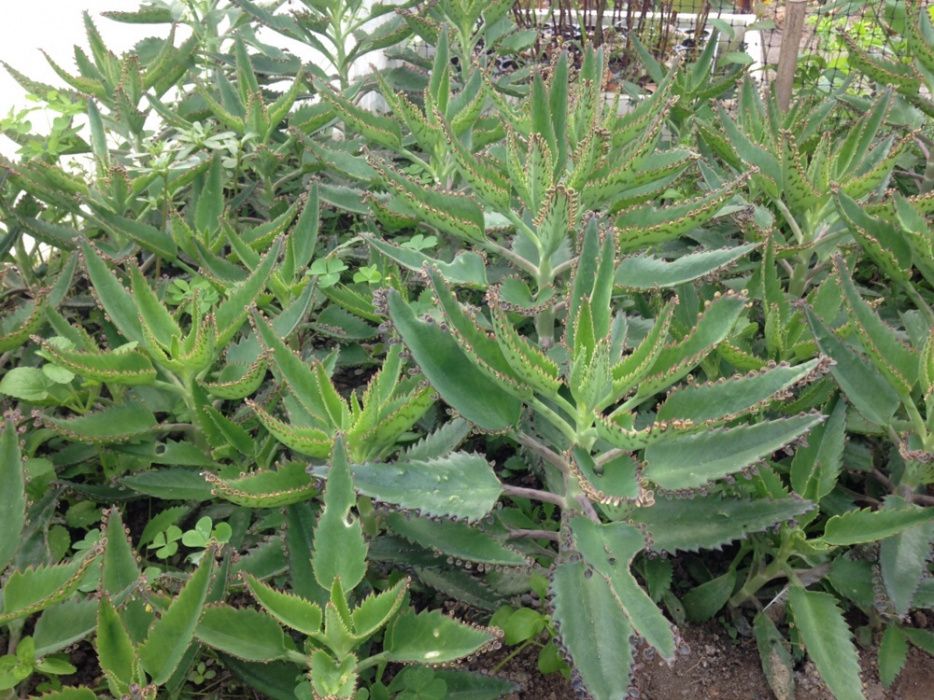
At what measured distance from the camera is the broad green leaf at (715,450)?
96cm

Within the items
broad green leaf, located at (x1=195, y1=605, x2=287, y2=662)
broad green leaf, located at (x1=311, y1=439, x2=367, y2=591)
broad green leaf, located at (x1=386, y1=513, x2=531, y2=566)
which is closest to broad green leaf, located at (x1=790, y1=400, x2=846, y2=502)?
broad green leaf, located at (x1=386, y1=513, x2=531, y2=566)

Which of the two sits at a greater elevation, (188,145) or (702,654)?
(188,145)

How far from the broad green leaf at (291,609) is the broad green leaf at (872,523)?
694 mm

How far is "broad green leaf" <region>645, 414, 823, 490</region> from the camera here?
96cm

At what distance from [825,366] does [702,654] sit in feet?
1.77

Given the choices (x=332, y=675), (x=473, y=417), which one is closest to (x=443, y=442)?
(x=473, y=417)

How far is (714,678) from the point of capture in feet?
4.00

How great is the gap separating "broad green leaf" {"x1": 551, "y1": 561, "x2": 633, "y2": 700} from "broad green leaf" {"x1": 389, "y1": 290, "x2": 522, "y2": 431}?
0.21 metres

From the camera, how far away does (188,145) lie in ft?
5.90

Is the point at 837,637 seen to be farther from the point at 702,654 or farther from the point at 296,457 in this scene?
the point at 296,457

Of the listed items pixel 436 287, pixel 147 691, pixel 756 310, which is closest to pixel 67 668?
pixel 147 691

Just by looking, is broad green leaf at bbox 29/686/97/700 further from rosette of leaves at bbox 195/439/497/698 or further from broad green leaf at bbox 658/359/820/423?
broad green leaf at bbox 658/359/820/423

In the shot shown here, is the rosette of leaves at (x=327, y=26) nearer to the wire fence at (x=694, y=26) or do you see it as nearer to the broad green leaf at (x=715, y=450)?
the wire fence at (x=694, y=26)

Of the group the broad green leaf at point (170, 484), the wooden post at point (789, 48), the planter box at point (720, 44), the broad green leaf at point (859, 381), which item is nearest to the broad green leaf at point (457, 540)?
the broad green leaf at point (170, 484)
